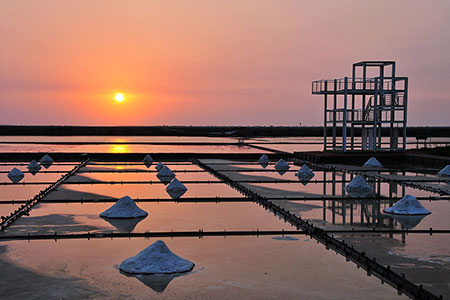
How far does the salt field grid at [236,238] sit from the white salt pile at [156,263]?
23 centimetres

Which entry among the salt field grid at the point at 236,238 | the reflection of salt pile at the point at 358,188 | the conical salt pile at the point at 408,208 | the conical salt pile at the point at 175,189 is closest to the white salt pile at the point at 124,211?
the salt field grid at the point at 236,238

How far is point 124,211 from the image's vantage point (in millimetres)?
19219

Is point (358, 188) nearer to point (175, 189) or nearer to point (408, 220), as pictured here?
point (408, 220)

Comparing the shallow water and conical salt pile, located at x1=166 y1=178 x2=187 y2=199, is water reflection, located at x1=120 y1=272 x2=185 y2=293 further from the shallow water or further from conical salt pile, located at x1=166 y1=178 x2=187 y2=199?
conical salt pile, located at x1=166 y1=178 x2=187 y2=199

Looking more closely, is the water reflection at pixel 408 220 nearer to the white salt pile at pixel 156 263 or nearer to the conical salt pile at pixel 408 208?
the conical salt pile at pixel 408 208

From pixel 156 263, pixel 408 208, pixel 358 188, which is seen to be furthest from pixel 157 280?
pixel 358 188

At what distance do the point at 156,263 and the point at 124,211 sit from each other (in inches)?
271

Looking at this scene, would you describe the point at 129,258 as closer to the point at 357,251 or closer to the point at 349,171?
the point at 357,251

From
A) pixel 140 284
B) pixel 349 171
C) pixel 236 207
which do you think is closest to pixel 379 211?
pixel 236 207

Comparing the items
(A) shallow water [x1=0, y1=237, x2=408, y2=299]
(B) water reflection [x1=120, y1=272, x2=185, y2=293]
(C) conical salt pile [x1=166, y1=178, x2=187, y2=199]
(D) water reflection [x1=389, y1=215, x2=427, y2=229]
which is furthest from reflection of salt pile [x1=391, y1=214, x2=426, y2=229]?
(C) conical salt pile [x1=166, y1=178, x2=187, y2=199]

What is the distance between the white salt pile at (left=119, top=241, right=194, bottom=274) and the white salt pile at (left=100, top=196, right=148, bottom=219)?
6.13 metres

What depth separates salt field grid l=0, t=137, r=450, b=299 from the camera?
38.1 feet

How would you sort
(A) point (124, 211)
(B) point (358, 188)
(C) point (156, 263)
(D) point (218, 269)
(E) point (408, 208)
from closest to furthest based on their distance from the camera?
(C) point (156, 263), (D) point (218, 269), (A) point (124, 211), (E) point (408, 208), (B) point (358, 188)

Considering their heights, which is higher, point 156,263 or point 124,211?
point 124,211
